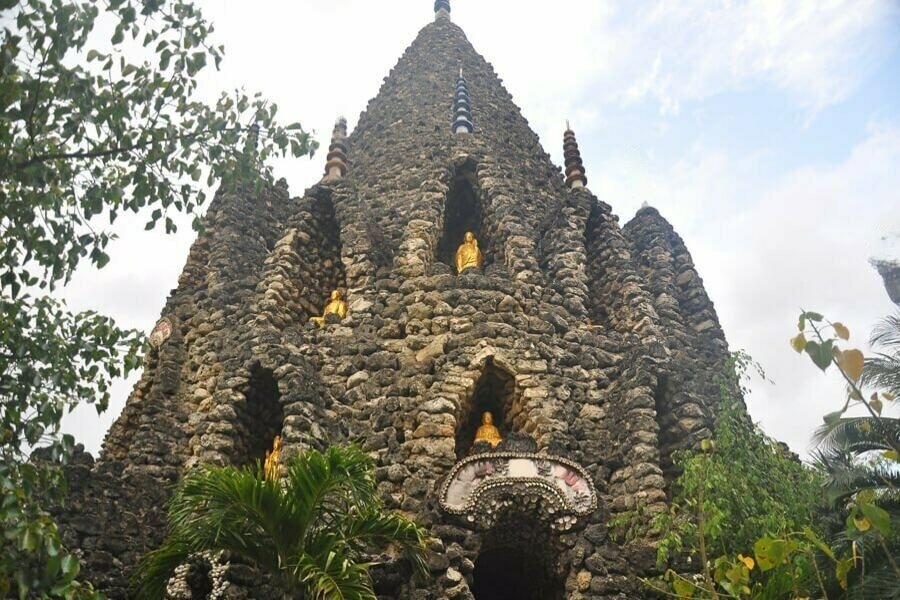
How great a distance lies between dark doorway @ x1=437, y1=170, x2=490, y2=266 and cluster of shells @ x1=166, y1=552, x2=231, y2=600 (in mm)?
8076

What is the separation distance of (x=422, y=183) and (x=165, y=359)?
591cm

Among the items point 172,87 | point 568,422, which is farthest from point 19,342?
point 568,422

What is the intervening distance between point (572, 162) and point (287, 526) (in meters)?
12.4

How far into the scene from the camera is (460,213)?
608 inches

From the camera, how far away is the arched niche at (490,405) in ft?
35.2

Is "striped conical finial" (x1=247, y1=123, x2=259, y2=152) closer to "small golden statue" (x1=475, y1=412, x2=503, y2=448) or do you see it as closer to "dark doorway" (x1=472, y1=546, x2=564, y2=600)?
"small golden statue" (x1=475, y1=412, x2=503, y2=448)

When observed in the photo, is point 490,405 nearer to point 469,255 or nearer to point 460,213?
point 469,255

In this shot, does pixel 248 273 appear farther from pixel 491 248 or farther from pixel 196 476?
pixel 196 476

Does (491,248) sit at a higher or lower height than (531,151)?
lower

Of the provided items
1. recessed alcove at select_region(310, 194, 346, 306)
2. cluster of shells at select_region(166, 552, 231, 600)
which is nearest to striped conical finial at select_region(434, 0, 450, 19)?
recessed alcove at select_region(310, 194, 346, 306)

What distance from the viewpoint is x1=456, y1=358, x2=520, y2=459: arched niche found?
10727 millimetres

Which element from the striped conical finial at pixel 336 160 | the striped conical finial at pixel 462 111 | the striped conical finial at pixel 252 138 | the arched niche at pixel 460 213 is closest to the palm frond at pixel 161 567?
the striped conical finial at pixel 252 138

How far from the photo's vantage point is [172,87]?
5.80m

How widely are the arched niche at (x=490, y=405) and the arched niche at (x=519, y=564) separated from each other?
1531mm
